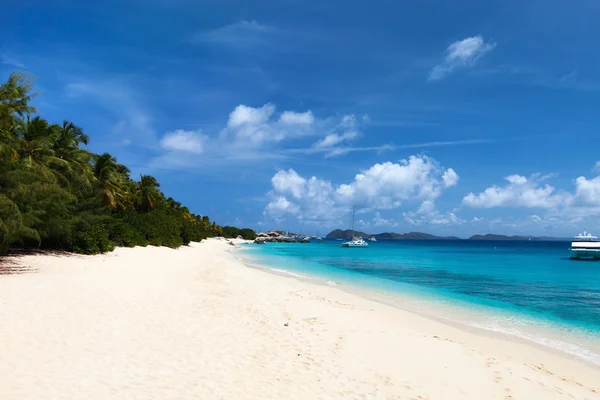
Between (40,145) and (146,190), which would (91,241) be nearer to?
(40,145)

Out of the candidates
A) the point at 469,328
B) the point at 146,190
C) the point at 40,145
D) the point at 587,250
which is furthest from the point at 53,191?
the point at 587,250

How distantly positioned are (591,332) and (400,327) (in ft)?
24.9

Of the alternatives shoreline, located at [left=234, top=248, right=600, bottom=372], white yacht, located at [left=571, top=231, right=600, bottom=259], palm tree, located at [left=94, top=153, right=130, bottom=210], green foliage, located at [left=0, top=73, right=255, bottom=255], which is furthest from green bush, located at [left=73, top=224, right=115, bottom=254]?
white yacht, located at [left=571, top=231, right=600, bottom=259]

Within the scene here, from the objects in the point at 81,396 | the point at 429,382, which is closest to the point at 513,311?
the point at 429,382

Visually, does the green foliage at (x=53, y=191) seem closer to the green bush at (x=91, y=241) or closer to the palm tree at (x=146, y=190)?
the green bush at (x=91, y=241)

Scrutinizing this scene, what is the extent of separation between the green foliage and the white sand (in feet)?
13.9

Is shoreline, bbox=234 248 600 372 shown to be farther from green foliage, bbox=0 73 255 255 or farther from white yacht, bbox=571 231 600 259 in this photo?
white yacht, bbox=571 231 600 259

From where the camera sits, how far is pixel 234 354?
8.16 meters

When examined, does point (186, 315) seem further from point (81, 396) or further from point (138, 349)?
point (81, 396)

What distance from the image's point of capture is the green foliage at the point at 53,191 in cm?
1597

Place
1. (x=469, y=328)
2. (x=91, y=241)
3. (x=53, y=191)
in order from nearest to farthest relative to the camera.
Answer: (x=469, y=328) → (x=53, y=191) → (x=91, y=241)

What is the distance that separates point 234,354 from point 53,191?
15614 mm

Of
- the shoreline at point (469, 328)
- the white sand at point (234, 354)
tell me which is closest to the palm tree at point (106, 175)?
the white sand at point (234, 354)

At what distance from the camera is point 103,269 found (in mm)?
19219
